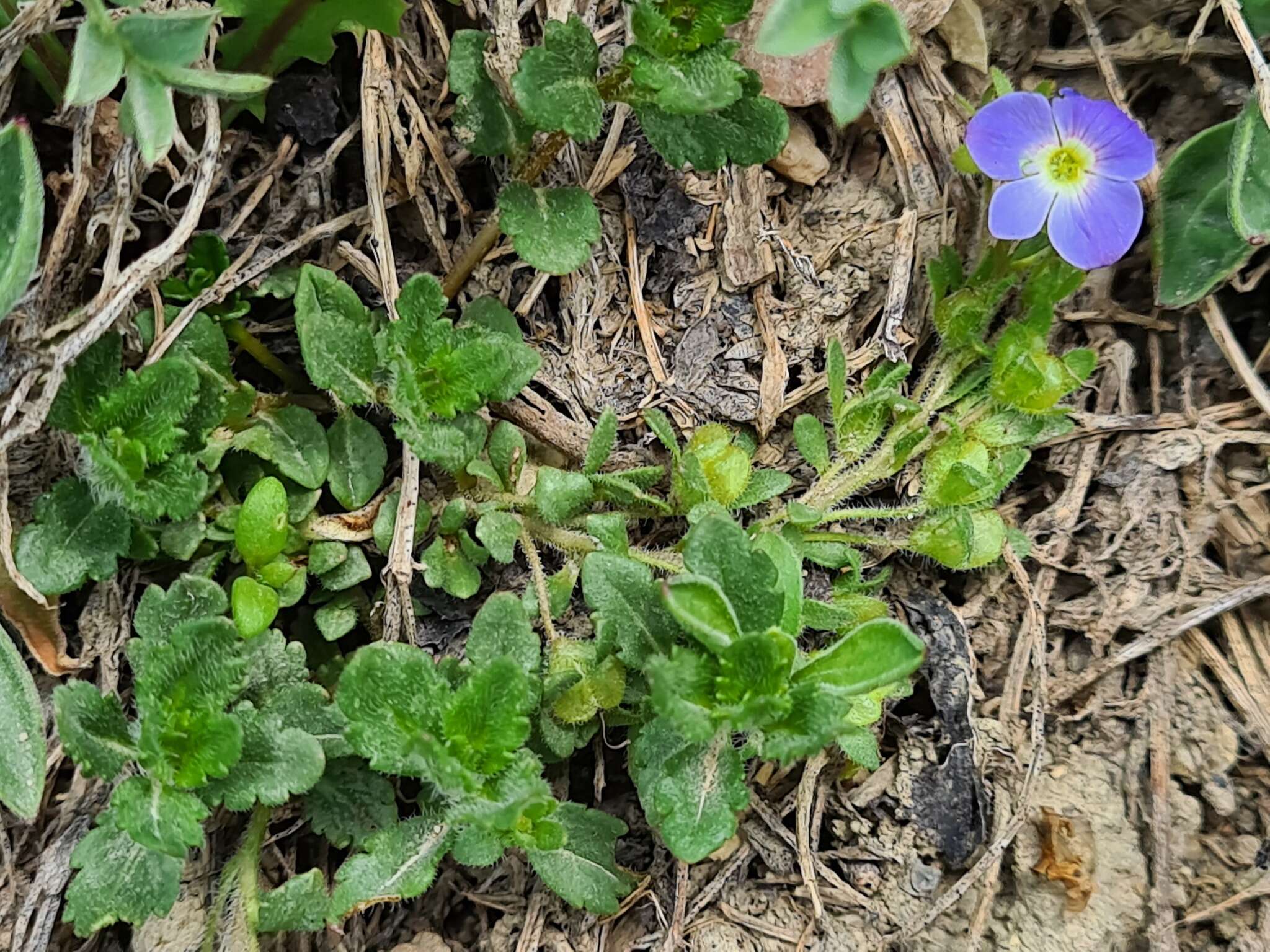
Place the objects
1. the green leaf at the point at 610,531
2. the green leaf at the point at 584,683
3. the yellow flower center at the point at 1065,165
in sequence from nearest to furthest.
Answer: the green leaf at the point at 584,683 < the green leaf at the point at 610,531 < the yellow flower center at the point at 1065,165

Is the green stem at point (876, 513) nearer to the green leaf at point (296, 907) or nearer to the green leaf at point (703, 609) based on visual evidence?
the green leaf at point (703, 609)

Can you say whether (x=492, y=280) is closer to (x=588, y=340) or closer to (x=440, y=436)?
(x=588, y=340)

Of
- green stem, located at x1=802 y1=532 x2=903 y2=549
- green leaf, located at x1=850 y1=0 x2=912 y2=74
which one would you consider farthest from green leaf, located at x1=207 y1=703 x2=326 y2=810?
green leaf, located at x1=850 y1=0 x2=912 y2=74

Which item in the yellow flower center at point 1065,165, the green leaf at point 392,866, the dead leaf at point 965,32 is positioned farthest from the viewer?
the dead leaf at point 965,32

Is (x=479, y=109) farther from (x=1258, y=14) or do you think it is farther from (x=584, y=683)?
(x=1258, y=14)

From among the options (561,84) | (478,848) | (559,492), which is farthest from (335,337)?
(478,848)

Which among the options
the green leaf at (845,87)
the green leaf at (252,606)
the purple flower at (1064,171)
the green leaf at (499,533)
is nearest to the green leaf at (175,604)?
the green leaf at (252,606)
